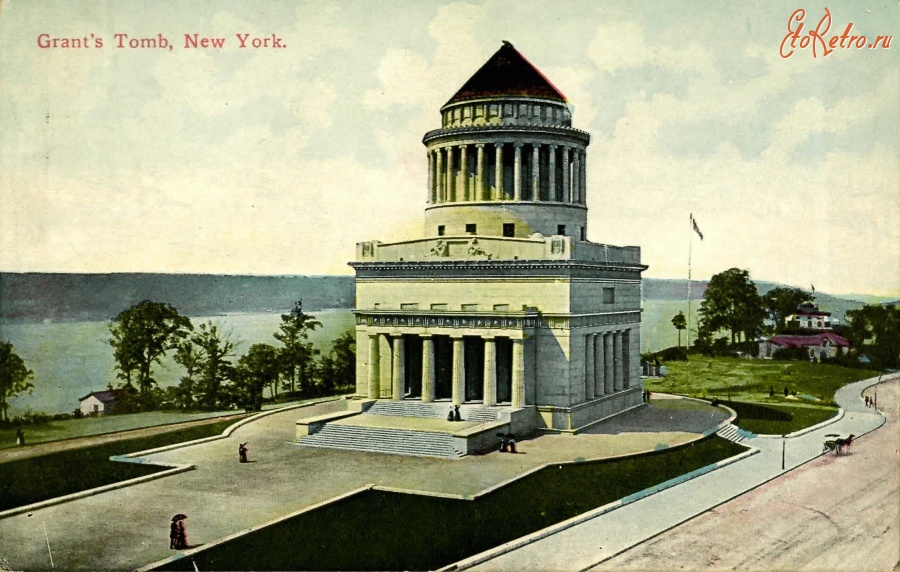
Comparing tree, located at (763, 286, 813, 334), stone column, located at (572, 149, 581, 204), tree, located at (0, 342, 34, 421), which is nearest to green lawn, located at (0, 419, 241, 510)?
tree, located at (0, 342, 34, 421)

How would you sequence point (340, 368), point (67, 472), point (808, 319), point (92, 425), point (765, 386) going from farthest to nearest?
point (340, 368) < point (765, 386) < point (808, 319) < point (92, 425) < point (67, 472)

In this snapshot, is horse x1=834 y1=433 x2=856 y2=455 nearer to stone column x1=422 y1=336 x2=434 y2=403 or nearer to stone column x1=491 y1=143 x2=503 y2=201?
stone column x1=422 y1=336 x2=434 y2=403

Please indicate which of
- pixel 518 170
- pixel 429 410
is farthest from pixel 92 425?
pixel 518 170

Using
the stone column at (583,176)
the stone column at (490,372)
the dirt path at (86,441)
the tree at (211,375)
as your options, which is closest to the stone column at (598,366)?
the stone column at (490,372)

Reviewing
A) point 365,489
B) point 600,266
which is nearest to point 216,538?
point 365,489

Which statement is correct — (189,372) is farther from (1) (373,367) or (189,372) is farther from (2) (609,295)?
(2) (609,295)
